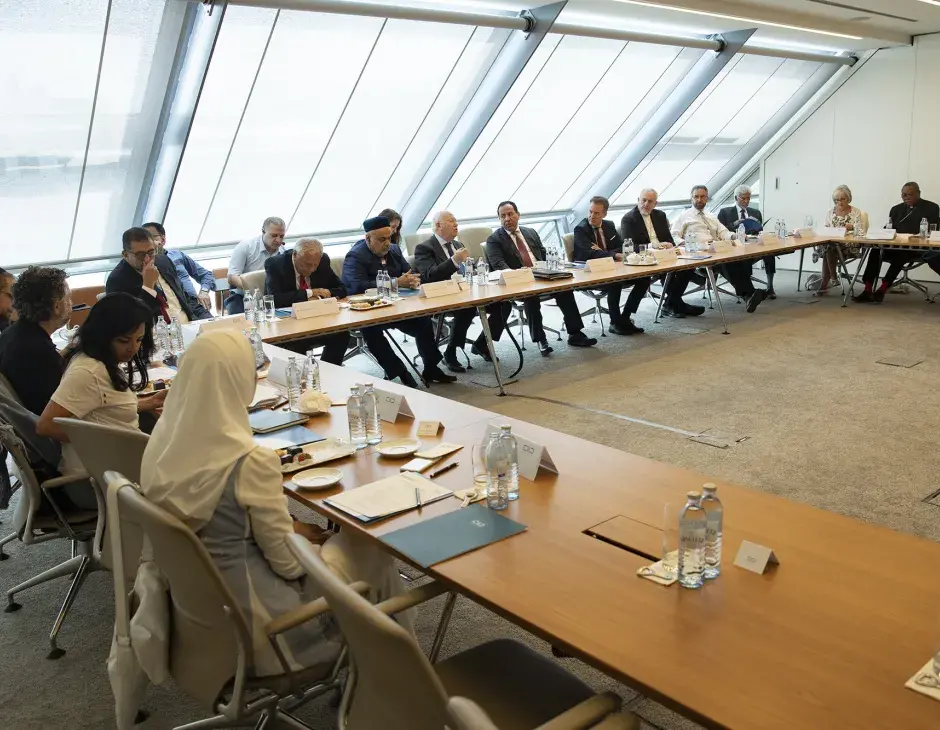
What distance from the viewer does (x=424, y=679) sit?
54.1 inches

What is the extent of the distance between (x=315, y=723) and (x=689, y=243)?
6.72m

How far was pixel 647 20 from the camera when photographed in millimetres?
8828

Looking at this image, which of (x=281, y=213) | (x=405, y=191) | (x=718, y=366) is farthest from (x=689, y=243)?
(x=281, y=213)

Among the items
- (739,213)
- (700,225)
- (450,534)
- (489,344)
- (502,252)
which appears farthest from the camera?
(739,213)

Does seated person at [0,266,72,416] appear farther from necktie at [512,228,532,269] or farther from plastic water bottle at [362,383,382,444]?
necktie at [512,228,532,269]

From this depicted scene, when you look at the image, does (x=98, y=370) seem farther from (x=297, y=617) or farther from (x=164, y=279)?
(x=164, y=279)

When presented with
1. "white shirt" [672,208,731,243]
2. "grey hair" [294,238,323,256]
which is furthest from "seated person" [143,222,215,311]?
"white shirt" [672,208,731,243]

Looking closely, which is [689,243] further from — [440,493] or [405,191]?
[440,493]

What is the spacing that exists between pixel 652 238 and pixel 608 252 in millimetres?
884

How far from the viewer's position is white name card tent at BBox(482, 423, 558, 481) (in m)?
2.54

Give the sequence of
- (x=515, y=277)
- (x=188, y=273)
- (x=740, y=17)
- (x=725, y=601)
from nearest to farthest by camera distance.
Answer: (x=725, y=601), (x=515, y=277), (x=188, y=273), (x=740, y=17)

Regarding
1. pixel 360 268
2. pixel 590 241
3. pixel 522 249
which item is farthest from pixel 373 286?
pixel 590 241

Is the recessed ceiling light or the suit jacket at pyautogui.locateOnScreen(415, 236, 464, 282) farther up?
the recessed ceiling light

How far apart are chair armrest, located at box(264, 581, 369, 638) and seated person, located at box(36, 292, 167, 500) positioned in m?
1.41
